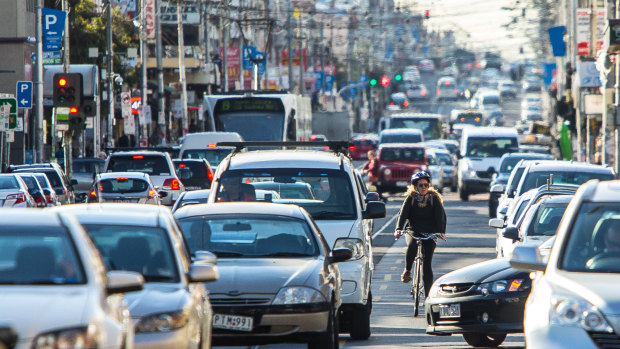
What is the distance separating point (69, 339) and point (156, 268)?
9.94ft

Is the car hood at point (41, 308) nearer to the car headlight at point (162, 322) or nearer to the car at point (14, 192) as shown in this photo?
the car headlight at point (162, 322)

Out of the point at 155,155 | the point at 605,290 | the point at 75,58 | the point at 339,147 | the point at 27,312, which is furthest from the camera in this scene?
the point at 75,58

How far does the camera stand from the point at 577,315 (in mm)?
8398

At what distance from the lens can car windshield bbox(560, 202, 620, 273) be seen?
9.25 m

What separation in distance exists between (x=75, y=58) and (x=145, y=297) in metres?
54.2

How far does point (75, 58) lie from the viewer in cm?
6256

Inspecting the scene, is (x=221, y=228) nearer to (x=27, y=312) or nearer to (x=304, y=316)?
(x=304, y=316)

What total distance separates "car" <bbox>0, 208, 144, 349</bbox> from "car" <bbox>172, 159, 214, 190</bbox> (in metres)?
27.2

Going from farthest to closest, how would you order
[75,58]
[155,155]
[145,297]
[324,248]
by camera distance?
[75,58]
[155,155]
[324,248]
[145,297]

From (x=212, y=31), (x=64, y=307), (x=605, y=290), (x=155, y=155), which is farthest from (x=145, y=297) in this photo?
(x=212, y=31)

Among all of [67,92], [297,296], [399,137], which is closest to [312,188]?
[297,296]

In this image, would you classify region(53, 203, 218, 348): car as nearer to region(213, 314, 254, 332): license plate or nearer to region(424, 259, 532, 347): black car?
region(213, 314, 254, 332): license plate

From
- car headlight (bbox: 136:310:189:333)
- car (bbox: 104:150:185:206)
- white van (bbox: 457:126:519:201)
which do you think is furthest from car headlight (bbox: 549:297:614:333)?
white van (bbox: 457:126:519:201)

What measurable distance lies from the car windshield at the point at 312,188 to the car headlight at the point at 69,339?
8.13 metres
